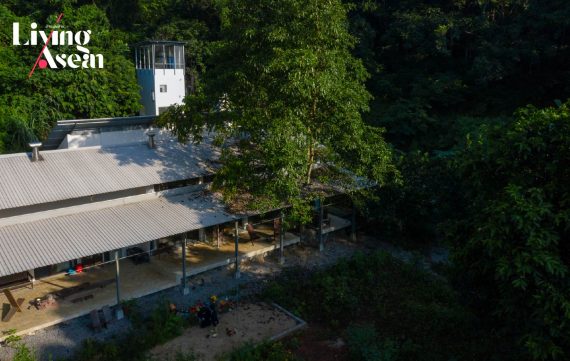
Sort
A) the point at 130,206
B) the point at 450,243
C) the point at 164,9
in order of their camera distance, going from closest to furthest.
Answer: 1. the point at 450,243
2. the point at 130,206
3. the point at 164,9

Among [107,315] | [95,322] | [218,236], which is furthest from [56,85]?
[95,322]

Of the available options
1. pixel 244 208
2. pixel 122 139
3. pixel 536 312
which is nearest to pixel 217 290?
pixel 244 208

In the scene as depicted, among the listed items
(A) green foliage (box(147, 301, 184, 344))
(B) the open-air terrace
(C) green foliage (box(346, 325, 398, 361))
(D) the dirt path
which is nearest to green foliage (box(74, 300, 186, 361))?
(A) green foliage (box(147, 301, 184, 344))

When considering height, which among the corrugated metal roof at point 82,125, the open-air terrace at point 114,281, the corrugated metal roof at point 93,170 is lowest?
the open-air terrace at point 114,281

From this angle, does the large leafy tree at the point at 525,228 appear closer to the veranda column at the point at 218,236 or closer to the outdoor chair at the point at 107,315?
the outdoor chair at the point at 107,315

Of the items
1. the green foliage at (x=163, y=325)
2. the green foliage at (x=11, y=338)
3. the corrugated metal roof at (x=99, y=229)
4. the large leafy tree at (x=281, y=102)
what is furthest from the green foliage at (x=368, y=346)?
the green foliage at (x=11, y=338)

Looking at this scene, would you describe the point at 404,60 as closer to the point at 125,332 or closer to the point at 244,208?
the point at 244,208
